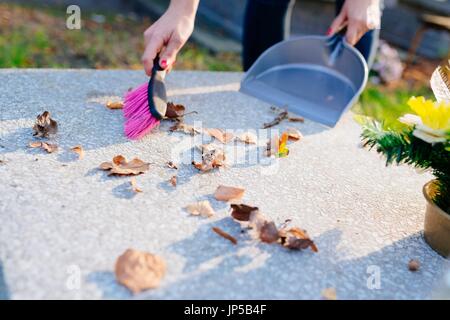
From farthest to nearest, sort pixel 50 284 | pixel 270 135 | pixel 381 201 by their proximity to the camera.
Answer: pixel 270 135 < pixel 381 201 < pixel 50 284

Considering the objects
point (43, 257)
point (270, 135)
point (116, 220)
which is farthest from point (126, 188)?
point (270, 135)

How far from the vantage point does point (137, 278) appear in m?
0.99

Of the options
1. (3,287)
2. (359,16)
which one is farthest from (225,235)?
(359,16)

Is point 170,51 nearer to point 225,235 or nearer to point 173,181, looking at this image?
point 173,181

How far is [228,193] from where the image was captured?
1.34 metres

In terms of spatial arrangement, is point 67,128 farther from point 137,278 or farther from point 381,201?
point 381,201

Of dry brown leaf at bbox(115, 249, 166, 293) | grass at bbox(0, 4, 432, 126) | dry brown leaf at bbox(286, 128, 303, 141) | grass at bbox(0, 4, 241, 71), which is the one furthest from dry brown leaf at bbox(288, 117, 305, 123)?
grass at bbox(0, 4, 241, 71)

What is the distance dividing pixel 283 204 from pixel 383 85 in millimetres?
2559

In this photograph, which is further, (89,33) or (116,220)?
(89,33)

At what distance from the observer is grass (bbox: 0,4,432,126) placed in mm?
2959

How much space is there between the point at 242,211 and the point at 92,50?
2.37 metres

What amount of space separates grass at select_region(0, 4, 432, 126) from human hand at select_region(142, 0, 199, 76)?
1360 mm

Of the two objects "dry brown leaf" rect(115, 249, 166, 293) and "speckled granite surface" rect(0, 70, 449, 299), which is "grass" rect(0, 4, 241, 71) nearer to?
"speckled granite surface" rect(0, 70, 449, 299)

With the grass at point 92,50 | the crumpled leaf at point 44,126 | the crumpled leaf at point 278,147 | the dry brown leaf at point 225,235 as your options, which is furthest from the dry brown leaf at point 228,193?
the grass at point 92,50
